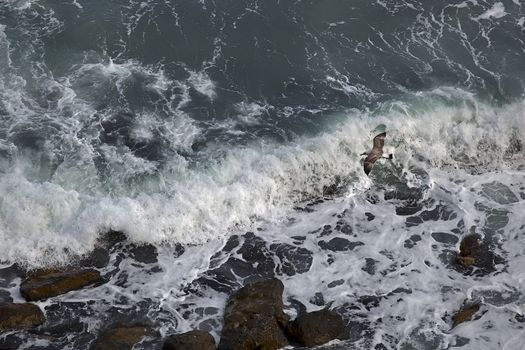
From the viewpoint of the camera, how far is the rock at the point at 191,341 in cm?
1285

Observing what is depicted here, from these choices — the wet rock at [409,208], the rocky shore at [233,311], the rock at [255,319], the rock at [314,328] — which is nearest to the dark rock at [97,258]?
the rocky shore at [233,311]

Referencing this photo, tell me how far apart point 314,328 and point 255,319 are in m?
1.16

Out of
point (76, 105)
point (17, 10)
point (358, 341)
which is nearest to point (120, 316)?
point (358, 341)

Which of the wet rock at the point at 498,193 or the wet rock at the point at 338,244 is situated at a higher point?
the wet rock at the point at 498,193

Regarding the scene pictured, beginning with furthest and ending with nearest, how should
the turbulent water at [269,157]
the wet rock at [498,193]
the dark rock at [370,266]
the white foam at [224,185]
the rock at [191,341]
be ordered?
the wet rock at [498,193] < the white foam at [224,185] < the dark rock at [370,266] < the turbulent water at [269,157] < the rock at [191,341]

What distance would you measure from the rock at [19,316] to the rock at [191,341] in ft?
8.68

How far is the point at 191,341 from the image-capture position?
12930 mm

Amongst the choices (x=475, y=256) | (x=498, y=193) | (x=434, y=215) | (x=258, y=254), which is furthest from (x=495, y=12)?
(x=258, y=254)

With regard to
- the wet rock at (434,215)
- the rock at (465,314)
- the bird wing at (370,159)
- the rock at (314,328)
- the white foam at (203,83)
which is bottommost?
the rock at (465,314)

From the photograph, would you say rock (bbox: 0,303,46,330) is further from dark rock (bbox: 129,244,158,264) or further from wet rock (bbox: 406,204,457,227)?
wet rock (bbox: 406,204,457,227)

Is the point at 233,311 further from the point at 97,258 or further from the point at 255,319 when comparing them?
the point at 97,258

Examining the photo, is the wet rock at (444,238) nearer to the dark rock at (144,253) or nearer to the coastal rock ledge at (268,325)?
the coastal rock ledge at (268,325)

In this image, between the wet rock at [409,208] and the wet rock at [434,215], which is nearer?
the wet rock at [434,215]

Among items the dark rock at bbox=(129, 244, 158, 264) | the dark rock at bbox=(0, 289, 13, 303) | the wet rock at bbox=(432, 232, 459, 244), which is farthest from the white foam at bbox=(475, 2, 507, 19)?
the dark rock at bbox=(0, 289, 13, 303)
